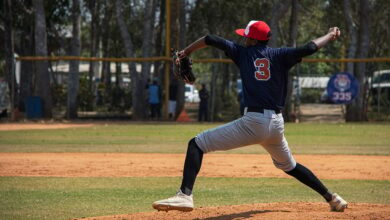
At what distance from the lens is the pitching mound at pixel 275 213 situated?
764 centimetres

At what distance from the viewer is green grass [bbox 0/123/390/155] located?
18531 millimetres

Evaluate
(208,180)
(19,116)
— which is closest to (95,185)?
(208,180)

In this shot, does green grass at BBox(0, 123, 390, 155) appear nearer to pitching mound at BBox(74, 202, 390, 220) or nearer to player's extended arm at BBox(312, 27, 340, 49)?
pitching mound at BBox(74, 202, 390, 220)

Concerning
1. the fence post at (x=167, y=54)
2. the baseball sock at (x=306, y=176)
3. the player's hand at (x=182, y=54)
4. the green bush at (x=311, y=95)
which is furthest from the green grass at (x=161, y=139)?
the green bush at (x=311, y=95)

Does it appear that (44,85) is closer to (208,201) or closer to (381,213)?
(208,201)

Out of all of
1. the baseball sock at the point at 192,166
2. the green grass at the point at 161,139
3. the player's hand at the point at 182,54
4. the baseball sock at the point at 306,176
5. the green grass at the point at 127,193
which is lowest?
the green grass at the point at 161,139

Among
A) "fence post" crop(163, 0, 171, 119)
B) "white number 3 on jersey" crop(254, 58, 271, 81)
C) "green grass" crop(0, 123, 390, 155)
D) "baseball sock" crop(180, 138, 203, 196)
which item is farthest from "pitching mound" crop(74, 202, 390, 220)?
"fence post" crop(163, 0, 171, 119)

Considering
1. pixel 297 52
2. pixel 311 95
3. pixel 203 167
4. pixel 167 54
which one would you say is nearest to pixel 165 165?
pixel 203 167

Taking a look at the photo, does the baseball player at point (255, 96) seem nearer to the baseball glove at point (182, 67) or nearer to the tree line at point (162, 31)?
the baseball glove at point (182, 67)

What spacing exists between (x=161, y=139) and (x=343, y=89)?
429 inches

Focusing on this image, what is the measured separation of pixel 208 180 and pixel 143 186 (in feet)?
4.36

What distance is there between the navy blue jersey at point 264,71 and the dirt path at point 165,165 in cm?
569

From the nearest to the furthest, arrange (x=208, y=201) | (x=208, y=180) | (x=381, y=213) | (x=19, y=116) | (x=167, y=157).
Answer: (x=381, y=213), (x=208, y=201), (x=208, y=180), (x=167, y=157), (x=19, y=116)

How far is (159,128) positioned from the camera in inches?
1044
